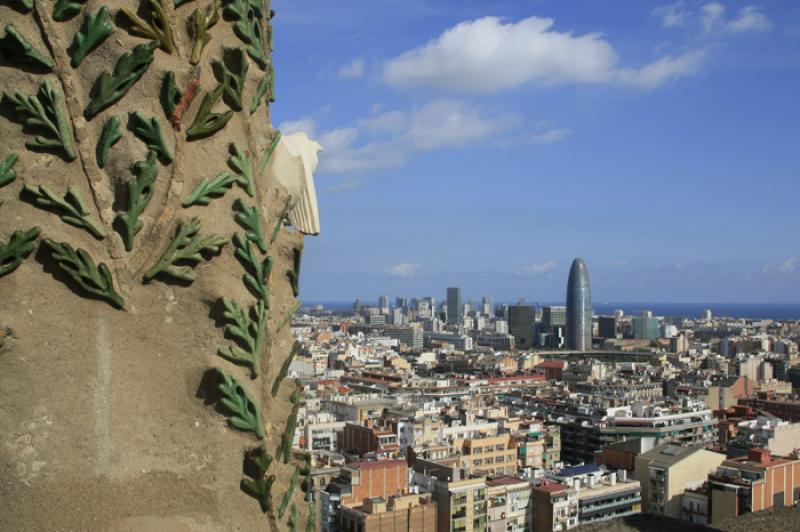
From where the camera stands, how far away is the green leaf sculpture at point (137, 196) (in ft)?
4.19

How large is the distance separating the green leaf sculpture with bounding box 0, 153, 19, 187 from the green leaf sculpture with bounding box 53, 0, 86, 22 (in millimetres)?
Answer: 214

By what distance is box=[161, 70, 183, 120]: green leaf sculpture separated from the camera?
132 centimetres

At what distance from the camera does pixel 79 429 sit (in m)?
1.22

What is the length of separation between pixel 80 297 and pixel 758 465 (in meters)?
16.0

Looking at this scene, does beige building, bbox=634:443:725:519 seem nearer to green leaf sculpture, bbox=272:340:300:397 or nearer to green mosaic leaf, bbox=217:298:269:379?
green leaf sculpture, bbox=272:340:300:397

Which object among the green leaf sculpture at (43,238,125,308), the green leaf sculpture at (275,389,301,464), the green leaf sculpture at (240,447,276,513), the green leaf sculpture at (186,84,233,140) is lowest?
the green leaf sculpture at (240,447,276,513)

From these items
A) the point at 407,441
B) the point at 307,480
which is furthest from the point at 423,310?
the point at 307,480

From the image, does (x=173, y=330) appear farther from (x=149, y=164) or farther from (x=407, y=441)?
(x=407, y=441)

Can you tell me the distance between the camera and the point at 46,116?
126 cm

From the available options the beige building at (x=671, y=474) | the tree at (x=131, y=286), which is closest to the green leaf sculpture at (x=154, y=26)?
the tree at (x=131, y=286)

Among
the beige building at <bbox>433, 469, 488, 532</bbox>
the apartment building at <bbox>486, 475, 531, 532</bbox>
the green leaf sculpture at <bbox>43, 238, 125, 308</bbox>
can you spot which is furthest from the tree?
the apartment building at <bbox>486, 475, 531, 532</bbox>

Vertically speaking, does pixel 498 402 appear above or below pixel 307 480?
below

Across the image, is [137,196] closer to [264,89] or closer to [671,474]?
[264,89]

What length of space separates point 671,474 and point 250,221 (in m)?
16.0
